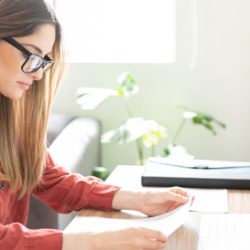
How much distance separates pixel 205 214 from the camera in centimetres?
92

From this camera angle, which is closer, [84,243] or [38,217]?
[84,243]

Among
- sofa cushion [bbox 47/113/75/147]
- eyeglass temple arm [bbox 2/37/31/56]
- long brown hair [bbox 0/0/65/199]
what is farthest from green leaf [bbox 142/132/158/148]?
eyeglass temple arm [bbox 2/37/31/56]

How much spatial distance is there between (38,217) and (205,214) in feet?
3.20

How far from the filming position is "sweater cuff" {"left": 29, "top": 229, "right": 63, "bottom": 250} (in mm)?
751

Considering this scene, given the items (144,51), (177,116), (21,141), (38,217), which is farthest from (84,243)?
(144,51)

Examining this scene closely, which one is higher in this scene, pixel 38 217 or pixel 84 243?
pixel 84 243

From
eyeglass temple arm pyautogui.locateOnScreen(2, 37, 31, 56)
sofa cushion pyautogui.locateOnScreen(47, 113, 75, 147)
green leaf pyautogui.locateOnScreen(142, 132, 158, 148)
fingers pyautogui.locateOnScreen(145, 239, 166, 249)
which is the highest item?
eyeglass temple arm pyautogui.locateOnScreen(2, 37, 31, 56)

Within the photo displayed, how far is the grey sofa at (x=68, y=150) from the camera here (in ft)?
5.48

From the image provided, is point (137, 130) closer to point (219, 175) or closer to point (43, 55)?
point (219, 175)

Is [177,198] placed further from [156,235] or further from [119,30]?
[119,30]

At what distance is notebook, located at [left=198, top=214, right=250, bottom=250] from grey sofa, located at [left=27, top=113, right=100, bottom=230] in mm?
948

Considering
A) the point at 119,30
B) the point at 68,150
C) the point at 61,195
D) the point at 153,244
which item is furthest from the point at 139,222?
the point at 119,30

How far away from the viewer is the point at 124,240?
73cm

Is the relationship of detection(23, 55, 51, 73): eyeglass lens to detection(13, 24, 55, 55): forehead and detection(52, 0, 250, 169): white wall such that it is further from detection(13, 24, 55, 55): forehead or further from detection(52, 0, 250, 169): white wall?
detection(52, 0, 250, 169): white wall
